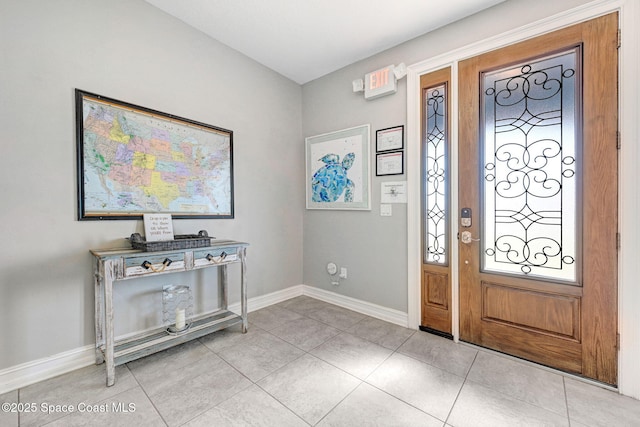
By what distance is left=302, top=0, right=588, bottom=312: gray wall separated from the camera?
2283 mm

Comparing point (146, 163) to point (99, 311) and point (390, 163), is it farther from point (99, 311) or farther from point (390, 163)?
point (390, 163)

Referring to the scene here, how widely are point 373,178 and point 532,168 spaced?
1371mm

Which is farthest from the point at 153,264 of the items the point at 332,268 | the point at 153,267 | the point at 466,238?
the point at 466,238

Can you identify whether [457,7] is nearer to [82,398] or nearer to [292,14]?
[292,14]

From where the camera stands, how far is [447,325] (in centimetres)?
243

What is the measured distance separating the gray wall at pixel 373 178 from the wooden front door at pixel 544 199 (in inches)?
11.6

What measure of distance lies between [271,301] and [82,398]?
6.05 ft

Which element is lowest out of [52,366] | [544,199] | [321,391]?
[321,391]

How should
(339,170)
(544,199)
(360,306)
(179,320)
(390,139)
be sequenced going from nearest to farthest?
1. (544,199)
2. (179,320)
3. (390,139)
4. (360,306)
5. (339,170)

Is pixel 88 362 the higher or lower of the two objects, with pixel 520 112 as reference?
lower

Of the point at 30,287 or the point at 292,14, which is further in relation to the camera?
the point at 292,14

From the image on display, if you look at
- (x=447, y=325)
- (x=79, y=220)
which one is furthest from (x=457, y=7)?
(x=79, y=220)

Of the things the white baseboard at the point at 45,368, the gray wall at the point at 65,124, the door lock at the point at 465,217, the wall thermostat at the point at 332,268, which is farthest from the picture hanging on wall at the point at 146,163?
the door lock at the point at 465,217

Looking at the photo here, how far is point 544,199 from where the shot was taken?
1982 mm
